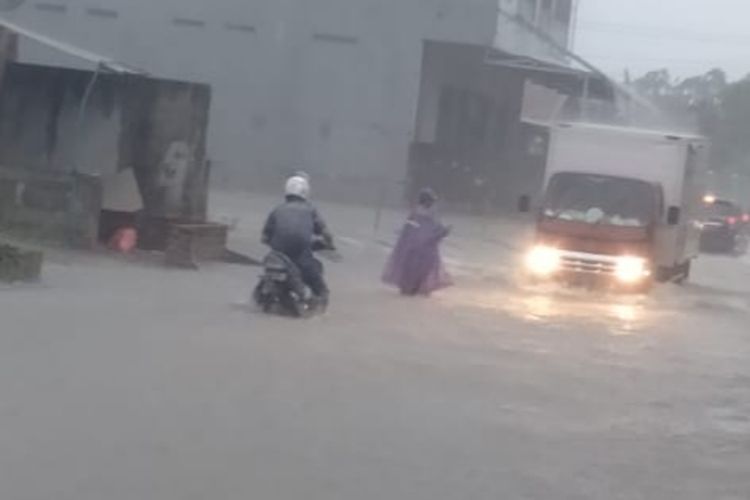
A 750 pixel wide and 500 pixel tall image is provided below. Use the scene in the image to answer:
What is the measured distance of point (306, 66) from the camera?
5259cm

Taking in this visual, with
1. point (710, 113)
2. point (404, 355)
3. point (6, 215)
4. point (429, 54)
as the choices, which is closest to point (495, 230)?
point (429, 54)

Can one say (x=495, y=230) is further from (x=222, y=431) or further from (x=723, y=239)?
(x=222, y=431)

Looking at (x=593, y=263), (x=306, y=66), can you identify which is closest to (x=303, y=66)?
(x=306, y=66)

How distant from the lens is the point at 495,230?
157ft

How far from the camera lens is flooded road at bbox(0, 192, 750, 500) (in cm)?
1071

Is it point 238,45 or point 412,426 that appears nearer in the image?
point 412,426

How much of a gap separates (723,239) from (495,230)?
11.1m

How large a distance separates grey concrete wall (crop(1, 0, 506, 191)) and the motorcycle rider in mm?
32730

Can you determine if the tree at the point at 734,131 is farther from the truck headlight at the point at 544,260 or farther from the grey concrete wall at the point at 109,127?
the grey concrete wall at the point at 109,127

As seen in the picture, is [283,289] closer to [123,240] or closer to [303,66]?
[123,240]

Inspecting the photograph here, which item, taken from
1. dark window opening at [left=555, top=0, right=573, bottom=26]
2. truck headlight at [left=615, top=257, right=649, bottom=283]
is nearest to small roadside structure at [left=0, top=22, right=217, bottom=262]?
truck headlight at [left=615, top=257, right=649, bottom=283]

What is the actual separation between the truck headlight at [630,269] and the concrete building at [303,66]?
2297 centimetres

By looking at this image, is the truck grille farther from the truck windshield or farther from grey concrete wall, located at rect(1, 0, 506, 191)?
grey concrete wall, located at rect(1, 0, 506, 191)

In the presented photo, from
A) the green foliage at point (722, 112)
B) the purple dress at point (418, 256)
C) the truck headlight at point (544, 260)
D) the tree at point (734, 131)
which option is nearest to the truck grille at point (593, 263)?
the truck headlight at point (544, 260)
